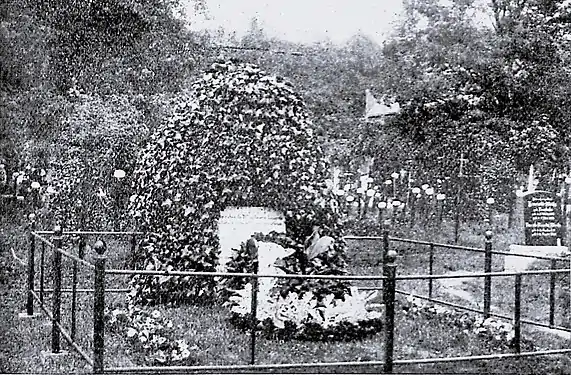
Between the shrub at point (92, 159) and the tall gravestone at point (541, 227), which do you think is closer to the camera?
the tall gravestone at point (541, 227)

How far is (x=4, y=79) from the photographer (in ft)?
24.6

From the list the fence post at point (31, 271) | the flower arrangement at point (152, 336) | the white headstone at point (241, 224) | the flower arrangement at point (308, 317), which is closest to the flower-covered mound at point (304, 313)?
the flower arrangement at point (308, 317)

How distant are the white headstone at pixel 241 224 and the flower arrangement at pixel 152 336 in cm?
103

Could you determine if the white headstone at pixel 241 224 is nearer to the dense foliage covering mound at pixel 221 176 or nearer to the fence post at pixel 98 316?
the dense foliage covering mound at pixel 221 176

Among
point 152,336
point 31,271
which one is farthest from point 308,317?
point 31,271

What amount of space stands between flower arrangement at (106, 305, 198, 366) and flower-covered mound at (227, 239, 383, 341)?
22.7 inches

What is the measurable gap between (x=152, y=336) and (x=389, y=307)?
74.0 inches

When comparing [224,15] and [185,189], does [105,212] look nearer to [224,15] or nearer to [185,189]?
[224,15]

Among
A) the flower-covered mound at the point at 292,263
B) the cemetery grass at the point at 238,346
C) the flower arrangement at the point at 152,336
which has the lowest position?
the cemetery grass at the point at 238,346

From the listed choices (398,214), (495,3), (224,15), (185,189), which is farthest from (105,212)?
(495,3)

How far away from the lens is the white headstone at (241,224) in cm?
786

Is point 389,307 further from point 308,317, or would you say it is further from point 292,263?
point 292,263

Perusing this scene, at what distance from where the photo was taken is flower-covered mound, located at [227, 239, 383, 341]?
6.10 metres

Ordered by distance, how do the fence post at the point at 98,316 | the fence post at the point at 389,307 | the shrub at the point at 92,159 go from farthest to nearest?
the shrub at the point at 92,159 < the fence post at the point at 389,307 < the fence post at the point at 98,316
